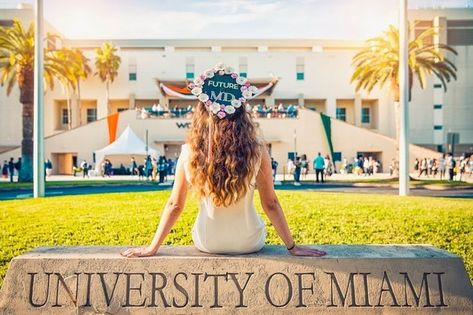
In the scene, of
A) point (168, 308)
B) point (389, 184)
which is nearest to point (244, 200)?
point (168, 308)

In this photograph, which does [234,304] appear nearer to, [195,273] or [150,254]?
[195,273]

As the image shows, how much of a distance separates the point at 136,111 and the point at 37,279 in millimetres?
40721

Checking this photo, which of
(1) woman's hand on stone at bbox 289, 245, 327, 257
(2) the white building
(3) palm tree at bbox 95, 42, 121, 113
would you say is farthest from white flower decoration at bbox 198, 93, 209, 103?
(3) palm tree at bbox 95, 42, 121, 113

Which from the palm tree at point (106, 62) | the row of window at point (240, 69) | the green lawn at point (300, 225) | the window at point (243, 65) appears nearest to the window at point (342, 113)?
the row of window at point (240, 69)

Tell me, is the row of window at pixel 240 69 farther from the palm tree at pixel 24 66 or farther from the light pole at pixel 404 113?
the light pole at pixel 404 113

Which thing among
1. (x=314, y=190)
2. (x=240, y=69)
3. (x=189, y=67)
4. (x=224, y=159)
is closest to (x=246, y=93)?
(x=224, y=159)

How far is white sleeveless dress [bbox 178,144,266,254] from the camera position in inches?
143

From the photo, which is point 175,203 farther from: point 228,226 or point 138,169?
point 138,169

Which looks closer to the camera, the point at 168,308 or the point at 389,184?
the point at 168,308

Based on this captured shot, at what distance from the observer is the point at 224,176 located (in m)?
3.51

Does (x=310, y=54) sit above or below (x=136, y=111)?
above

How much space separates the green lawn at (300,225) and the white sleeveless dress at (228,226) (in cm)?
346

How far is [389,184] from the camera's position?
25.0 metres

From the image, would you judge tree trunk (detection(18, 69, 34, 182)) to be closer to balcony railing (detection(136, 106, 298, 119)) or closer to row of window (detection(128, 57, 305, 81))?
balcony railing (detection(136, 106, 298, 119))
